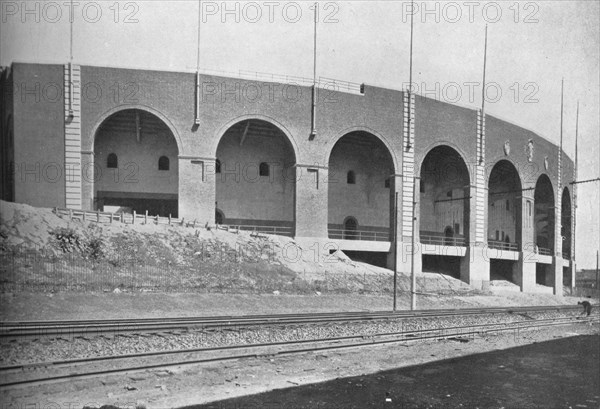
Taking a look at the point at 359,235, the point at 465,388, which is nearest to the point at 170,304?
the point at 465,388

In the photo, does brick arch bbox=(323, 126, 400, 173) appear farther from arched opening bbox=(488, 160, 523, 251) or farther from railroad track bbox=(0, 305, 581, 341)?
railroad track bbox=(0, 305, 581, 341)

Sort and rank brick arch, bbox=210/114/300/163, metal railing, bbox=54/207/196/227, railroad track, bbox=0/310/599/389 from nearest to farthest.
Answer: railroad track, bbox=0/310/599/389 < metal railing, bbox=54/207/196/227 < brick arch, bbox=210/114/300/163

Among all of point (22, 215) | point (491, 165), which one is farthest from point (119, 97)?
point (491, 165)

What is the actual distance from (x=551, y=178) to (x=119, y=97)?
34470mm

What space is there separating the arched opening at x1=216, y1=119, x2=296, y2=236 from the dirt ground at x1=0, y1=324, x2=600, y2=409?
20020 mm

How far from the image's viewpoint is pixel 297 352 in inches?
421

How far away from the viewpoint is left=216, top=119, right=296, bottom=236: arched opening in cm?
3075

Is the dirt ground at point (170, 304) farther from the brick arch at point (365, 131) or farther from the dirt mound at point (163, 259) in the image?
the brick arch at point (365, 131)

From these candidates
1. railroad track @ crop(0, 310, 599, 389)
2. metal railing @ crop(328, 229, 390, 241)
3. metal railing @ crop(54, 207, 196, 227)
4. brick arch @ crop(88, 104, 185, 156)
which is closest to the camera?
railroad track @ crop(0, 310, 599, 389)

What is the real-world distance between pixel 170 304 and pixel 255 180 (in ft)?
50.5

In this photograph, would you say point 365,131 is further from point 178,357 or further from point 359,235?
point 178,357

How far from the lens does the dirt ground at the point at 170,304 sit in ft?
46.0

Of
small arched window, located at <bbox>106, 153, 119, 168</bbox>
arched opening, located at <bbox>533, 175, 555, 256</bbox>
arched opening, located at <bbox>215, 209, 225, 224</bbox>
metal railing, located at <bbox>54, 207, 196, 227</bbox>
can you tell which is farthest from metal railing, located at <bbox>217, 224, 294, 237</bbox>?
arched opening, located at <bbox>533, 175, 555, 256</bbox>

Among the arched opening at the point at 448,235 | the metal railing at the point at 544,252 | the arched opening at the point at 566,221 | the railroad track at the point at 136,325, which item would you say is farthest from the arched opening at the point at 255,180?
the arched opening at the point at 566,221
